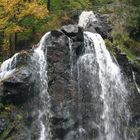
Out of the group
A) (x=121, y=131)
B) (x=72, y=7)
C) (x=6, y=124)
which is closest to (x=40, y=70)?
(x=6, y=124)

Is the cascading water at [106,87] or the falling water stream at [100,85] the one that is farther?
the cascading water at [106,87]

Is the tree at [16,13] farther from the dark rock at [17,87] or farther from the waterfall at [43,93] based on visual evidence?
the dark rock at [17,87]

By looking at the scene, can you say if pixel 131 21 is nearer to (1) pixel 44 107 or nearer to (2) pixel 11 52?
(2) pixel 11 52

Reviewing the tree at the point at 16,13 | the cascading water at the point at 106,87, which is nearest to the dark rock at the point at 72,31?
the cascading water at the point at 106,87

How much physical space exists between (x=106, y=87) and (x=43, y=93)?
4466 mm

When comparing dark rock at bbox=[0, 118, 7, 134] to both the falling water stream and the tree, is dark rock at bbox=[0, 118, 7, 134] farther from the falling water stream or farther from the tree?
the tree

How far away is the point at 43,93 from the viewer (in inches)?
1144

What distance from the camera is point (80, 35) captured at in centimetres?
3066

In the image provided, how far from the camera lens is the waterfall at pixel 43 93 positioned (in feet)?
92.4

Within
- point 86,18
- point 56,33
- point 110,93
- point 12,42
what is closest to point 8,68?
point 56,33

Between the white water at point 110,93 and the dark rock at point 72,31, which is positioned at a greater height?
the dark rock at point 72,31

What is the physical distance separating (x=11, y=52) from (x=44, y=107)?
360 inches

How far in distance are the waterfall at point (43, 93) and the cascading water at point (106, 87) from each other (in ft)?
8.03

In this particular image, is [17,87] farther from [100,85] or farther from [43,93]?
[100,85]
